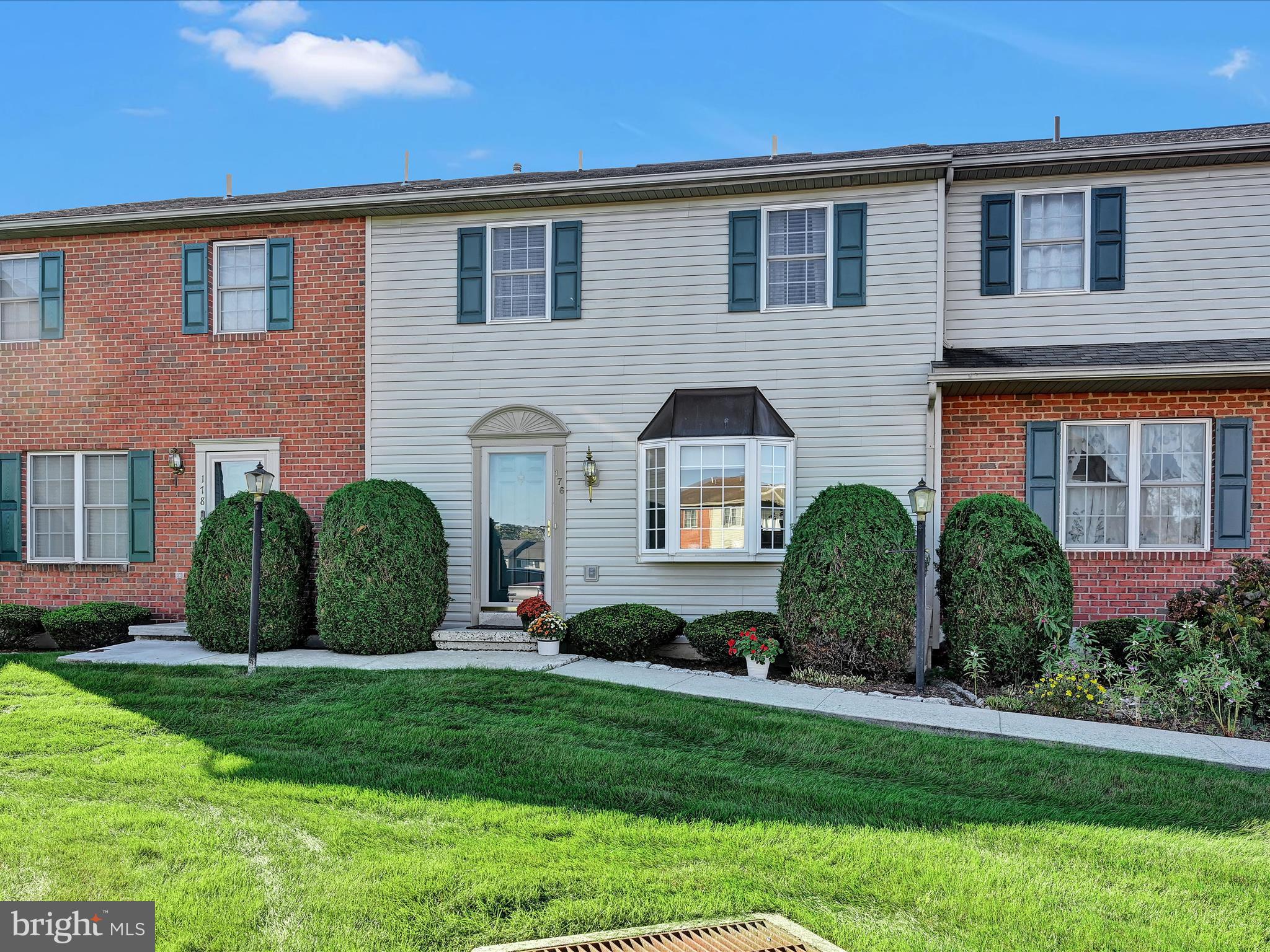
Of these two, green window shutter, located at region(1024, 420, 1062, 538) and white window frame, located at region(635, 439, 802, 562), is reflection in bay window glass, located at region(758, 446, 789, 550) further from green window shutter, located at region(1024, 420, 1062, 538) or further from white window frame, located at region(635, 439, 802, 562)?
green window shutter, located at region(1024, 420, 1062, 538)

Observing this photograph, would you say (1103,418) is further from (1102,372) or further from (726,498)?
(726,498)

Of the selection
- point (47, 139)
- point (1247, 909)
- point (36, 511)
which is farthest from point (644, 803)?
point (47, 139)

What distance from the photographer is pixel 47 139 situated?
1855 centimetres

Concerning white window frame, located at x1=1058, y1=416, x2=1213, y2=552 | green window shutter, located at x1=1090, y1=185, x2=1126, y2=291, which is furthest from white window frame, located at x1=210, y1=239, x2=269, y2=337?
green window shutter, located at x1=1090, y1=185, x2=1126, y2=291

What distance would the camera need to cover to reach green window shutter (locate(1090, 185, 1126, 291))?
10.3 m

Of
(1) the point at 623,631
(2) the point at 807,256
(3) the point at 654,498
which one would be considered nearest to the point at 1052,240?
(2) the point at 807,256

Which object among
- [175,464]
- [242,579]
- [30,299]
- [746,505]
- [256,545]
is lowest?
[242,579]

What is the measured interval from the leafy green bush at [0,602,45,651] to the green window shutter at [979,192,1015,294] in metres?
12.0

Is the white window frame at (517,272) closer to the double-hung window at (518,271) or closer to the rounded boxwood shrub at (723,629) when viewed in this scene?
the double-hung window at (518,271)

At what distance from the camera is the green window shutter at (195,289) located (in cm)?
1152

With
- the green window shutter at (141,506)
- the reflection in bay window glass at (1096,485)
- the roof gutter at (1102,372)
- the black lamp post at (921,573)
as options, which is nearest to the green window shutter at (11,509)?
the green window shutter at (141,506)

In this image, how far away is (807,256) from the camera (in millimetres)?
A: 10352

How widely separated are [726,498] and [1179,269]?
18.6 ft

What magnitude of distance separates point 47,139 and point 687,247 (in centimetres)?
1538
